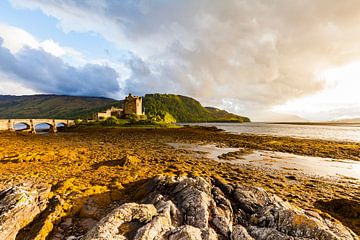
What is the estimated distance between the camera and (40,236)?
5680 millimetres

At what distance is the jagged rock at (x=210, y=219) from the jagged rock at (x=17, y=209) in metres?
2.60

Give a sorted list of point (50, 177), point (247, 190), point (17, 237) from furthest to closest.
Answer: point (50, 177)
point (247, 190)
point (17, 237)

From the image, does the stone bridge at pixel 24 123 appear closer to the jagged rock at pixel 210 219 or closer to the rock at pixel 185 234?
the jagged rock at pixel 210 219

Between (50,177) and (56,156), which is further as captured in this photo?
(56,156)

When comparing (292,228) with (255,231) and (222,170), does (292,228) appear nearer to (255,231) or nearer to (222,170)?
(255,231)

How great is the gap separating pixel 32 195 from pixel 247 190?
902 centimetres

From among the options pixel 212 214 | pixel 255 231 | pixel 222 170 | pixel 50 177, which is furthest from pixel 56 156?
pixel 255 231

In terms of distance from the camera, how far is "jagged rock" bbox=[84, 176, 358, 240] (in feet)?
17.5

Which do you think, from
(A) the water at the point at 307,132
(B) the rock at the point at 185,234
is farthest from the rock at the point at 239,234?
(A) the water at the point at 307,132

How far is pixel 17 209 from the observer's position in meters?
6.11

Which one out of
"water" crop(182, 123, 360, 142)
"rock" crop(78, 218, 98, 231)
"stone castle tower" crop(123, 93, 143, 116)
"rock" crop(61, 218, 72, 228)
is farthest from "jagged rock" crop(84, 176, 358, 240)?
"stone castle tower" crop(123, 93, 143, 116)

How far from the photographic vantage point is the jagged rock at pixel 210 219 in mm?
5320

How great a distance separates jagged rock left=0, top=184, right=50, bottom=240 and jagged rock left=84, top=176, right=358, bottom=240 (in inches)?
103

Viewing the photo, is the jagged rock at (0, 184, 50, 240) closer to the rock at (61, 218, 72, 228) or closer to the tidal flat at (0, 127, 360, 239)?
the tidal flat at (0, 127, 360, 239)
